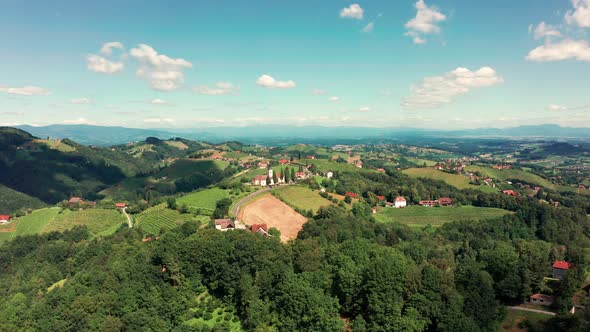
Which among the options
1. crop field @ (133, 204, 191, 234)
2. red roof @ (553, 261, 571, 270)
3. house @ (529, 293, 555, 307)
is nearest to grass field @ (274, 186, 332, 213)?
crop field @ (133, 204, 191, 234)

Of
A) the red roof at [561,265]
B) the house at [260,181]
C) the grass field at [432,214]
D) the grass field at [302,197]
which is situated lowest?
the grass field at [432,214]

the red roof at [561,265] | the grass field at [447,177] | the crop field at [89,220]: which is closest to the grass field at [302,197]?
the crop field at [89,220]

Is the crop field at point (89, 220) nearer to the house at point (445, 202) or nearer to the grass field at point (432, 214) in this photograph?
the grass field at point (432, 214)

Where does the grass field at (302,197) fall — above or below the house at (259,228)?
above

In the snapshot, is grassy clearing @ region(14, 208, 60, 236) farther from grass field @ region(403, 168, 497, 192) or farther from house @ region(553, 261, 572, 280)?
grass field @ region(403, 168, 497, 192)

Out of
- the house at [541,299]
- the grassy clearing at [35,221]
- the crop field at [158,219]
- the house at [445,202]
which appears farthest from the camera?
the house at [445,202]

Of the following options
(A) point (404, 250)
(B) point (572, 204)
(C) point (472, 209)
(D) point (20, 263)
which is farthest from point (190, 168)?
(B) point (572, 204)
